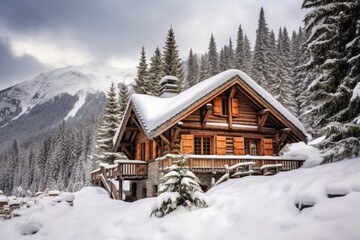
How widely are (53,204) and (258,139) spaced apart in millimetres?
13687

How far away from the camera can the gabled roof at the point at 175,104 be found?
19419mm

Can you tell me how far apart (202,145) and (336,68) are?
33.2 feet

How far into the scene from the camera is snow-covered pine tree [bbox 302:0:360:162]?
13.3 m

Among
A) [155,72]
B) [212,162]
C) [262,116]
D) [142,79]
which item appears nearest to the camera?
[212,162]

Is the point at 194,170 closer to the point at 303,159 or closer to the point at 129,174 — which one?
the point at 129,174

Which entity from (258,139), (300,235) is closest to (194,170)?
(258,139)

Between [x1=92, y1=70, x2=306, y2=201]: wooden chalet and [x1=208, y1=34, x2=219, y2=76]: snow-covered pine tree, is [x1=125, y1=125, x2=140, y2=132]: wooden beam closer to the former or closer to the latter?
[x1=92, y1=70, x2=306, y2=201]: wooden chalet

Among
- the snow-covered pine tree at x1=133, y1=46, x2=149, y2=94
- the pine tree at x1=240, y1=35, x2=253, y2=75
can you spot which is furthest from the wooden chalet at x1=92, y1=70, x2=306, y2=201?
the pine tree at x1=240, y1=35, x2=253, y2=75

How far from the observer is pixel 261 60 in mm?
56844

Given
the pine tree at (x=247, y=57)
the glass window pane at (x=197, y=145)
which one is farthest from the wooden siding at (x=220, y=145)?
the pine tree at (x=247, y=57)

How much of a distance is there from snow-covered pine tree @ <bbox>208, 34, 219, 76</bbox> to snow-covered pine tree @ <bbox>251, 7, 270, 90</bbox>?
11865 mm

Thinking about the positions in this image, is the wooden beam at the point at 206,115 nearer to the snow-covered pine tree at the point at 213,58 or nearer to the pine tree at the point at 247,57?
the pine tree at the point at 247,57

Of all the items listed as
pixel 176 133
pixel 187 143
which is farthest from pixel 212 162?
pixel 187 143

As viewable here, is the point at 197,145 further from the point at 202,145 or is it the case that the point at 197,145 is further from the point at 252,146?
the point at 252,146
